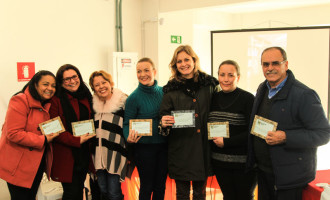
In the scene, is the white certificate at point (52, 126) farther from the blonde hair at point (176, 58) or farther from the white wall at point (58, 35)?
the white wall at point (58, 35)

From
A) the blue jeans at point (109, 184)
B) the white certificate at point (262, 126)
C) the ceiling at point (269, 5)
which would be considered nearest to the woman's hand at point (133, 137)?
the blue jeans at point (109, 184)

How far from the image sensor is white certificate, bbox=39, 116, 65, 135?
2.16 metres

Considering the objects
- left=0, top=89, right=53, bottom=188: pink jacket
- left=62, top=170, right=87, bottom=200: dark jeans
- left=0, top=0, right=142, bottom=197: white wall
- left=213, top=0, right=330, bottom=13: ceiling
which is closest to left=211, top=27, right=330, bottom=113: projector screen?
left=213, top=0, right=330, bottom=13: ceiling

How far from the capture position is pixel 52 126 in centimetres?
217

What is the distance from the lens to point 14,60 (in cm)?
315

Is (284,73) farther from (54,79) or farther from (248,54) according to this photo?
(248,54)

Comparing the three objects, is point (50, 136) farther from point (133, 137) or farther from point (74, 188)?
point (133, 137)

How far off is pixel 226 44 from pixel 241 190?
10.5ft

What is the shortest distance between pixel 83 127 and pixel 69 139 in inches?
5.7

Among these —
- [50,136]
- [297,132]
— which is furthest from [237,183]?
[50,136]

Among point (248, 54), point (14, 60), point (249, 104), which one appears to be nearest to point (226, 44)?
point (248, 54)

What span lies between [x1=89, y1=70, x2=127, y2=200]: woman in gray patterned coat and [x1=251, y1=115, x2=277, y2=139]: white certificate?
112cm

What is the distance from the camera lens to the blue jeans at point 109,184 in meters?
2.45

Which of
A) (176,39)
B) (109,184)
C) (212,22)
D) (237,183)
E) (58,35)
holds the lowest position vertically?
(109,184)
